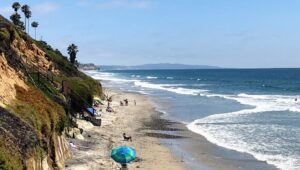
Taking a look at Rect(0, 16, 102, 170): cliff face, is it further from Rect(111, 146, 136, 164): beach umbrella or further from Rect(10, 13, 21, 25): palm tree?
Rect(10, 13, 21, 25): palm tree

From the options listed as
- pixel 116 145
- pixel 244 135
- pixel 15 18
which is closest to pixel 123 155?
pixel 116 145

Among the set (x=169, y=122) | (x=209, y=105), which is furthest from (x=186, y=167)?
(x=209, y=105)

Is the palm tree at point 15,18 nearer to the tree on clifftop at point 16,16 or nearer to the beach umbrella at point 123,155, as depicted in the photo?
the tree on clifftop at point 16,16

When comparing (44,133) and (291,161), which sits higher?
(44,133)

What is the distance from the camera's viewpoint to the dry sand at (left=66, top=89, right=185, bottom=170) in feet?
96.6

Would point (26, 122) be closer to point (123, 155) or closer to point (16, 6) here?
point (123, 155)

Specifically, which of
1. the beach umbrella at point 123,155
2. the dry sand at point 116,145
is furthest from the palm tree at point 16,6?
the beach umbrella at point 123,155

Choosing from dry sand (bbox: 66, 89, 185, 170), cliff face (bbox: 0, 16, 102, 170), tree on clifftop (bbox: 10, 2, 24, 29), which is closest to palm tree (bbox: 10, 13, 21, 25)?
tree on clifftop (bbox: 10, 2, 24, 29)

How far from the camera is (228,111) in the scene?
63.8 m

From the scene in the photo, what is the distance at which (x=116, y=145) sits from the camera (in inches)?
1417

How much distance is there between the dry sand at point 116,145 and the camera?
2943cm

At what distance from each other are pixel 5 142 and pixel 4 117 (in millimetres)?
1869

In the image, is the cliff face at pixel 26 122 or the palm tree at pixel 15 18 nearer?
the cliff face at pixel 26 122

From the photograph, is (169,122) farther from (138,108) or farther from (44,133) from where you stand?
(44,133)
